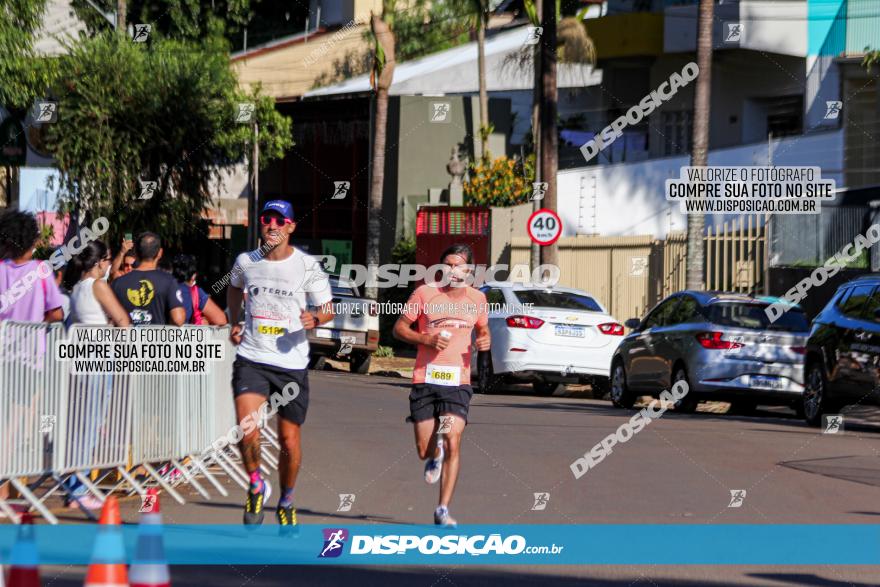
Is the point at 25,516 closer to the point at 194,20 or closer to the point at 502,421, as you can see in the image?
the point at 502,421

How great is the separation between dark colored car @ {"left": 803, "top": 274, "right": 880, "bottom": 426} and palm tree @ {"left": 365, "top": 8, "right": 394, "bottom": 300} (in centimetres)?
1808

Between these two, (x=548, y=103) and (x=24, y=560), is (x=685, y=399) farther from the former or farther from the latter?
(x=24, y=560)

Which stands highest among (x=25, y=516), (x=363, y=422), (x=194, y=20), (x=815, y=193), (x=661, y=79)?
(x=194, y=20)

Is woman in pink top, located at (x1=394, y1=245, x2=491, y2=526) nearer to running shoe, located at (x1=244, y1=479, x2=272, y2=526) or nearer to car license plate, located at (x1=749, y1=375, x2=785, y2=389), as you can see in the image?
running shoe, located at (x1=244, y1=479, x2=272, y2=526)

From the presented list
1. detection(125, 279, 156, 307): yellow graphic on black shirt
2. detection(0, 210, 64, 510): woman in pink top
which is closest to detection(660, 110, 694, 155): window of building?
detection(125, 279, 156, 307): yellow graphic on black shirt

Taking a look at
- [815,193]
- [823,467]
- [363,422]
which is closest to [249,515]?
[823,467]

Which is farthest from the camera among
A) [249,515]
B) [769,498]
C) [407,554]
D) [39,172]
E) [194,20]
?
[194,20]

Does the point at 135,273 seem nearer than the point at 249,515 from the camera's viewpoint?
No

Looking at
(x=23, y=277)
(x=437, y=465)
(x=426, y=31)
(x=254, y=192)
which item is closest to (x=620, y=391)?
(x=437, y=465)

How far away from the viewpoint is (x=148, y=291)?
12.1 metres

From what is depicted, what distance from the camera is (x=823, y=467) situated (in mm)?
13930

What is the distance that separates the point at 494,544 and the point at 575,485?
3.05 metres

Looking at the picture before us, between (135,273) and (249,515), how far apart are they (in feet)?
9.74

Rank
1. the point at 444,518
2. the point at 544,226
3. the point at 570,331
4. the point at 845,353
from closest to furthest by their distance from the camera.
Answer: the point at 444,518
the point at 845,353
the point at 570,331
the point at 544,226
